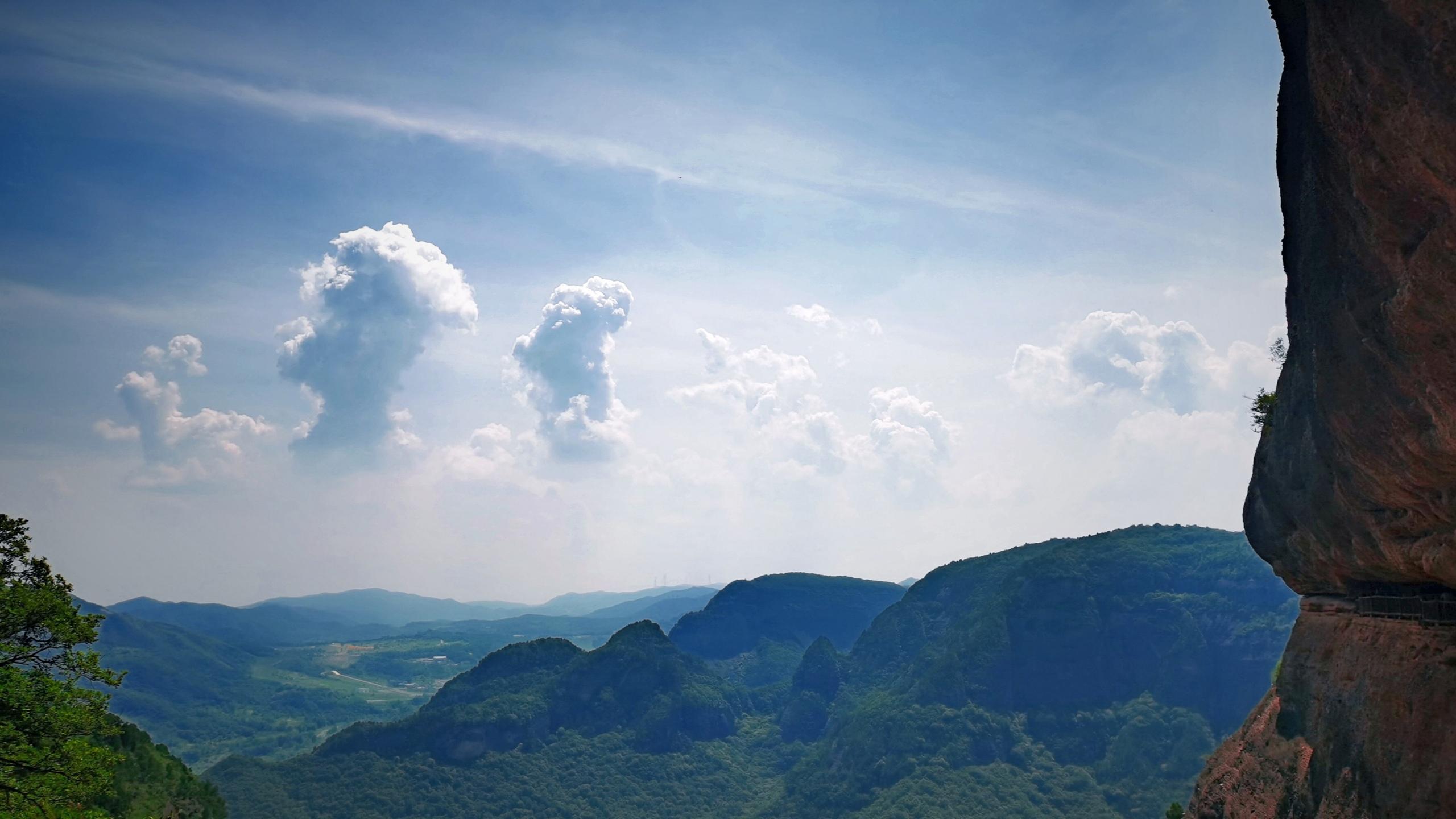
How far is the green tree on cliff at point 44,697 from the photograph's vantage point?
2680 cm

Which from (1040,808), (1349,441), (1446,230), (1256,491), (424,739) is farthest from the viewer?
(424,739)

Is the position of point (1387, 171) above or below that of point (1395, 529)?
above

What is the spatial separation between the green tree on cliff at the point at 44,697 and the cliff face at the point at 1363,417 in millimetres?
36976

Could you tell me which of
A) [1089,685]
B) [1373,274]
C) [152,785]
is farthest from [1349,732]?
[1089,685]

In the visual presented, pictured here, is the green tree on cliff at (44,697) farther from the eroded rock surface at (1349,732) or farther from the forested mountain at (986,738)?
the forested mountain at (986,738)

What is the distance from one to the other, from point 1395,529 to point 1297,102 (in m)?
13.9

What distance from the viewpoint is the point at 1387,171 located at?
70.3 ft

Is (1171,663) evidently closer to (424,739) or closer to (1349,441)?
(424,739)

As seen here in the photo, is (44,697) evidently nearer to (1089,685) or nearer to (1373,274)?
(1373,274)

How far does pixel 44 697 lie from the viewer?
2833 centimetres

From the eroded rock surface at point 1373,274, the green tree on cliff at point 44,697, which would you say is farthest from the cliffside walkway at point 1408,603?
the green tree on cliff at point 44,697

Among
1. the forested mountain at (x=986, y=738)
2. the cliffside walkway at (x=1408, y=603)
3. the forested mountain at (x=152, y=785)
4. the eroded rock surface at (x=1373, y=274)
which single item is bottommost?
the forested mountain at (x=986, y=738)

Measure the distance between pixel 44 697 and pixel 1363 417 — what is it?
4026cm

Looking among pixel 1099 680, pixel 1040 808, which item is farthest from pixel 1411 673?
pixel 1099 680
